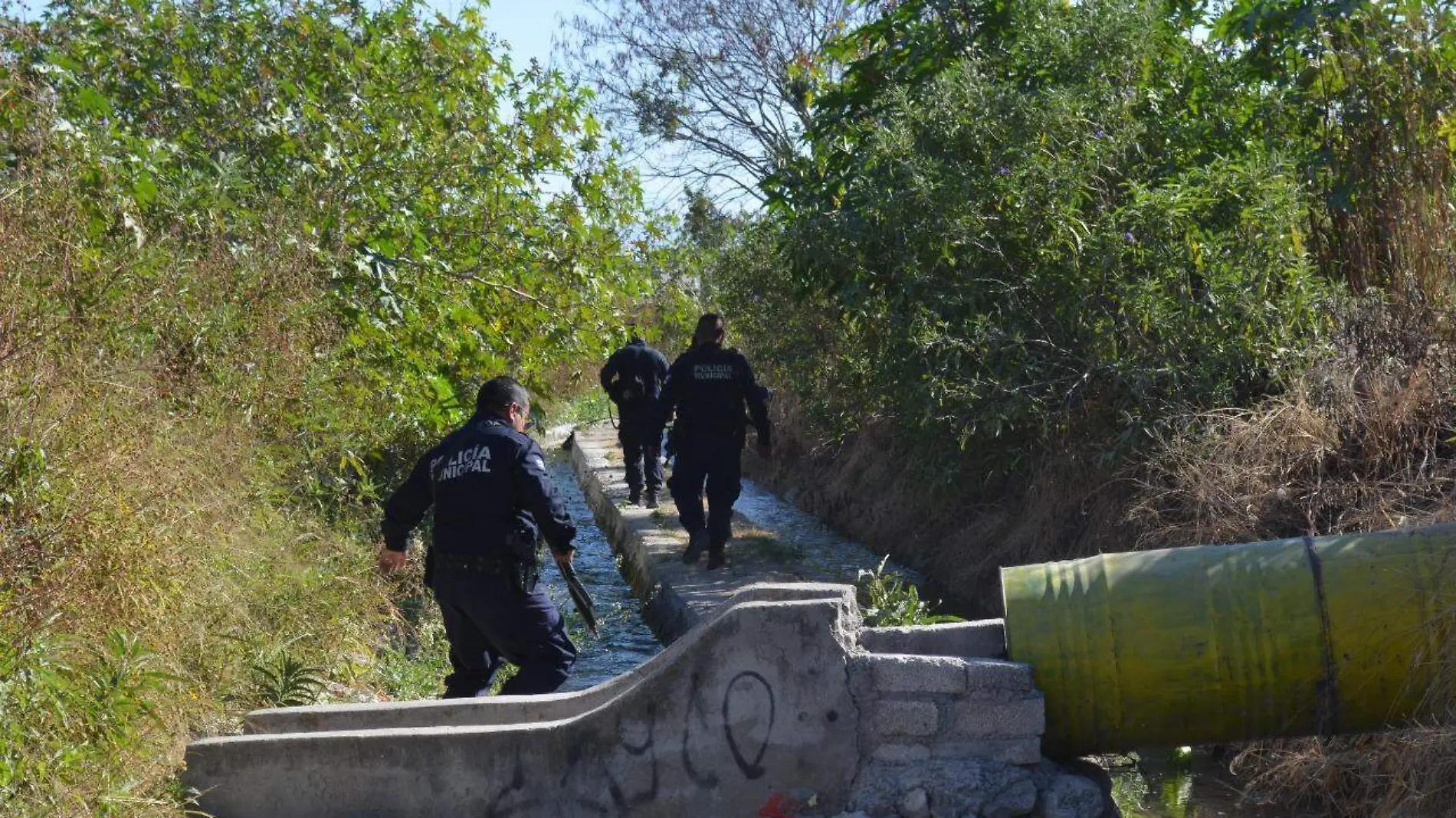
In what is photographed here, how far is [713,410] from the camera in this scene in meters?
9.54

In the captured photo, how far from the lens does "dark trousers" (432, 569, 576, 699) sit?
5848 millimetres

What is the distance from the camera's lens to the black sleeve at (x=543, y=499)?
5.80 meters

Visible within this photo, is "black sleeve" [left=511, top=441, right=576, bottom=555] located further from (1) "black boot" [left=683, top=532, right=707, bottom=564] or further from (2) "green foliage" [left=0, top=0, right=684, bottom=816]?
(1) "black boot" [left=683, top=532, right=707, bottom=564]

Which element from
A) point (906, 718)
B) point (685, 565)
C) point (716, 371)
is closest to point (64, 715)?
point (906, 718)

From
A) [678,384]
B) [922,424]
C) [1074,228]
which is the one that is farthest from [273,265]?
[1074,228]

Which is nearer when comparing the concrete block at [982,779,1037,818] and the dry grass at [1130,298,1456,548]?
the concrete block at [982,779,1037,818]

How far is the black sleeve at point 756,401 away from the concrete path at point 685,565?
3.29ft

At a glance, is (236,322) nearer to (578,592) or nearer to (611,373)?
(578,592)

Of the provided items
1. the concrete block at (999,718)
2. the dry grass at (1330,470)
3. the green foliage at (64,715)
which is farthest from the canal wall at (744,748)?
the dry grass at (1330,470)

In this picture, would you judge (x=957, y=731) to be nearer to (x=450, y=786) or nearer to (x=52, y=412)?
(x=450, y=786)

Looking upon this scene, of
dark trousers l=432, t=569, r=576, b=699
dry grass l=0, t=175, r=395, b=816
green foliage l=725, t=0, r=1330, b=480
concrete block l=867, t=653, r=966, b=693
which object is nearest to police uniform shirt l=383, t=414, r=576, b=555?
dark trousers l=432, t=569, r=576, b=699

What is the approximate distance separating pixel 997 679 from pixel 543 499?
2045 millimetres

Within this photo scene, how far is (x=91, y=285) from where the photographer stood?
21.6 feet

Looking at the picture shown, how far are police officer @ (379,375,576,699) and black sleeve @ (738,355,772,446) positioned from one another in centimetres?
348
